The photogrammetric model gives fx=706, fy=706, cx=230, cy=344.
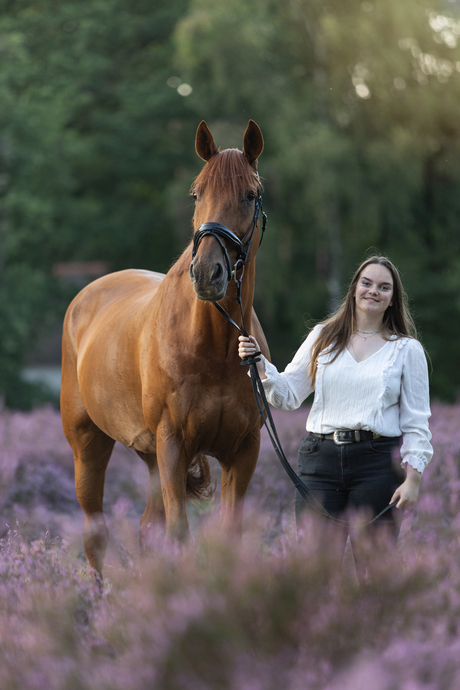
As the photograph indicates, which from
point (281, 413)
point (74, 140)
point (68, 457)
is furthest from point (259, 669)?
point (74, 140)

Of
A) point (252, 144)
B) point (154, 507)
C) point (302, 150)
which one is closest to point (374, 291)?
point (252, 144)

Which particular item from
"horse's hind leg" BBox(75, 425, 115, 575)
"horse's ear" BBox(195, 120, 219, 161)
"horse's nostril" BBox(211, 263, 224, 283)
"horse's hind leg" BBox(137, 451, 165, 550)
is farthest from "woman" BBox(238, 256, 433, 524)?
"horse's hind leg" BBox(75, 425, 115, 575)

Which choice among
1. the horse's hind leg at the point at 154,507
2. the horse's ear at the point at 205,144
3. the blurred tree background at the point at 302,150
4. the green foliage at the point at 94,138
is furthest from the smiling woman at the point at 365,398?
the green foliage at the point at 94,138

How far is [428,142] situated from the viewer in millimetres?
19812

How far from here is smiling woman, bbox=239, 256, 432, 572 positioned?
310 centimetres

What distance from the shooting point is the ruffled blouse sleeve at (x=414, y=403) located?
9.90 ft

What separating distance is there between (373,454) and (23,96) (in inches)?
732

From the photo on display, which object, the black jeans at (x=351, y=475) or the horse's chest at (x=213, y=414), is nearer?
the black jeans at (x=351, y=475)

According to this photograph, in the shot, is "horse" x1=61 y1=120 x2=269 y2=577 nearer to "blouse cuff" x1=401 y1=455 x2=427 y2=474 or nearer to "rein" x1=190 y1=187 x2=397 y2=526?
"rein" x1=190 y1=187 x2=397 y2=526

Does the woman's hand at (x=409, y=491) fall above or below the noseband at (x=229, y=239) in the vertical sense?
below

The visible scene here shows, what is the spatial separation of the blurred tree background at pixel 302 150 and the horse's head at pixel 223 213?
14.5 meters

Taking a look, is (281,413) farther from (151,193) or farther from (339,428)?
(151,193)

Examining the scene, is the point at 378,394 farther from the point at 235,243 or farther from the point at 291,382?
the point at 235,243

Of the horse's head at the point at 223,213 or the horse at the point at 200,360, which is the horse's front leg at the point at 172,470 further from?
the horse's head at the point at 223,213
